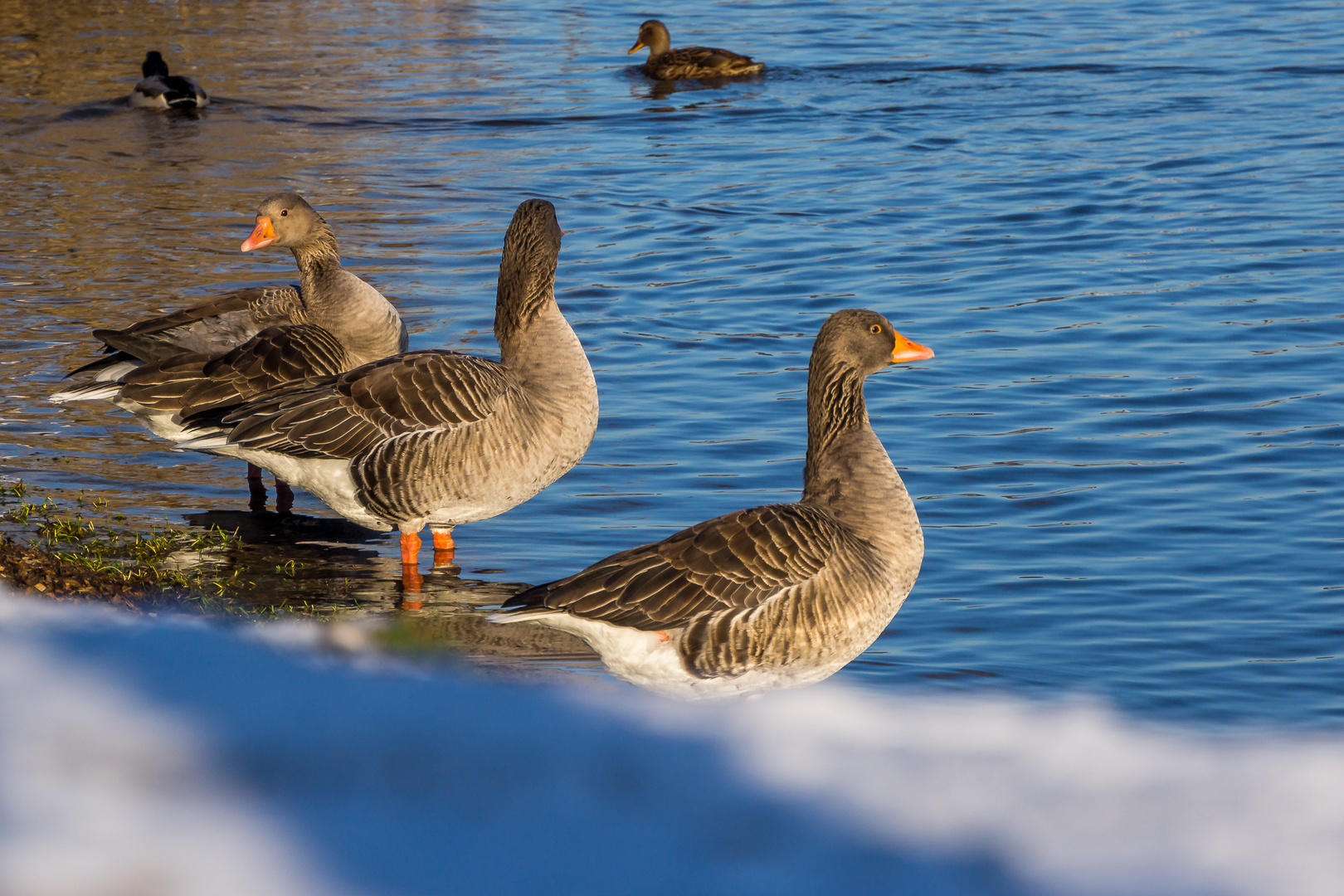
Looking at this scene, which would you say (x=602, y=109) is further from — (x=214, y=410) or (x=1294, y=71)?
(x=214, y=410)

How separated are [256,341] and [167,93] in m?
15.9

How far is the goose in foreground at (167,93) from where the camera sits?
78.6ft

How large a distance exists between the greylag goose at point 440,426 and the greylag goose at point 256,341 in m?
0.49

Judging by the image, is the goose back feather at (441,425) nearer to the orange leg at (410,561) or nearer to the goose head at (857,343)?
the orange leg at (410,561)

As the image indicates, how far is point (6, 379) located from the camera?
12383 mm

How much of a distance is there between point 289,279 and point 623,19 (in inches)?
786

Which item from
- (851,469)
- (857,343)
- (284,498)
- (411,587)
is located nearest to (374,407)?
(411,587)

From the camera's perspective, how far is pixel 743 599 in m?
6.46

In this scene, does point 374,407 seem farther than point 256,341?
No

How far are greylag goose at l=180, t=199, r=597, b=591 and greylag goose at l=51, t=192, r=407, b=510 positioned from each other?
49 cm

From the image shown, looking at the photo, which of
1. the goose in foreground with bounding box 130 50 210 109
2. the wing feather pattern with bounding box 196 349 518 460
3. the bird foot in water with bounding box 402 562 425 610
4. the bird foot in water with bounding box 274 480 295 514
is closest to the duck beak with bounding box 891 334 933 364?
the wing feather pattern with bounding box 196 349 518 460

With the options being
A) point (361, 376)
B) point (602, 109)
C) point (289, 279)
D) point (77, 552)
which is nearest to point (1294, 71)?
point (602, 109)

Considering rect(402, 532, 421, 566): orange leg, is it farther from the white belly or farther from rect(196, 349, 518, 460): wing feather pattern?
the white belly

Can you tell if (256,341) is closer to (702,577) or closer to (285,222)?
(285,222)
